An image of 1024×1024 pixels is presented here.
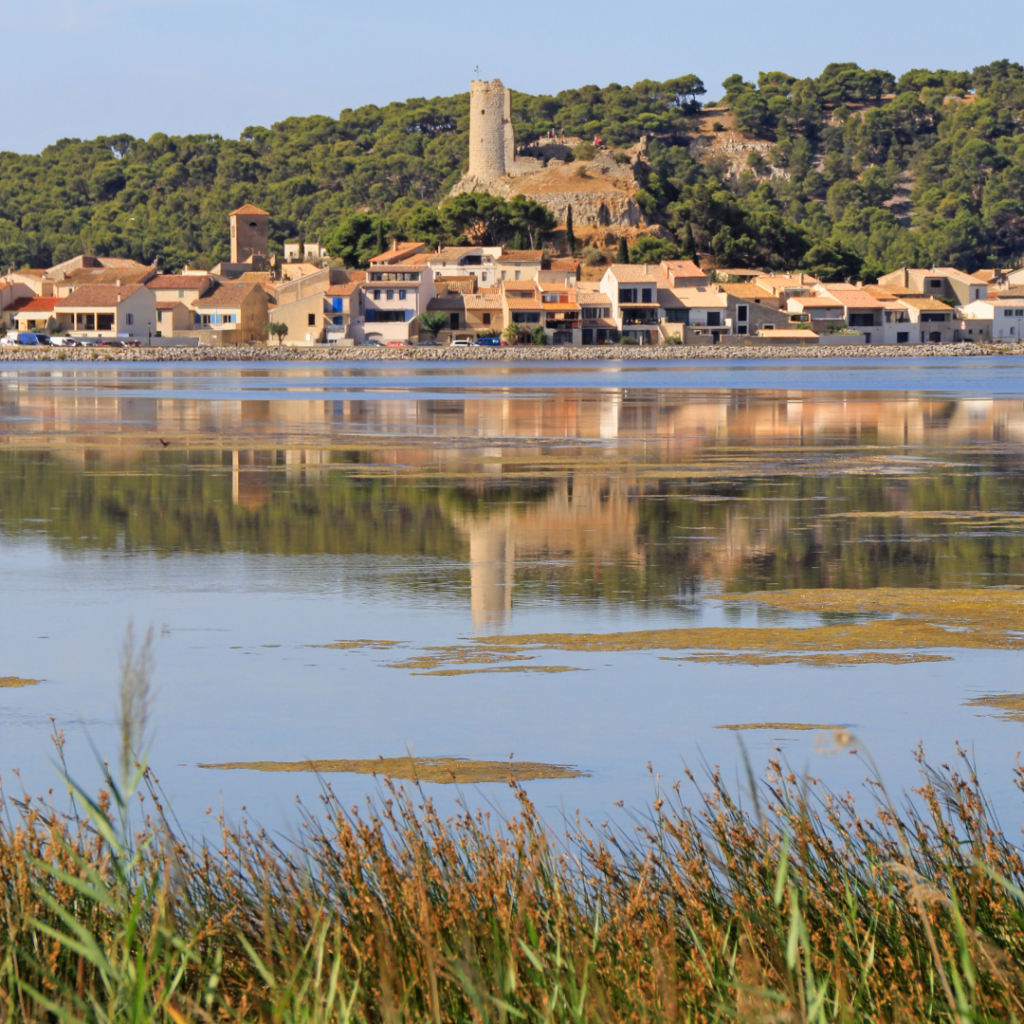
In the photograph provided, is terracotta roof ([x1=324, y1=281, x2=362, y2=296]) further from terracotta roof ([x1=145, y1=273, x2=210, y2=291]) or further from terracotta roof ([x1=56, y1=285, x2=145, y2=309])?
terracotta roof ([x1=56, y1=285, x2=145, y2=309])

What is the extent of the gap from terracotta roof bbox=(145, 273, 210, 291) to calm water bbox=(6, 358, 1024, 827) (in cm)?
8733

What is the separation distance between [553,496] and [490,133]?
4889 inches

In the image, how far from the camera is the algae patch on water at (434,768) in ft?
21.4

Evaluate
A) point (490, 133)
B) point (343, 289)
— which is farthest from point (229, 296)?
point (490, 133)

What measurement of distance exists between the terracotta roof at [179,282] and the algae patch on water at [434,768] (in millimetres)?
108426

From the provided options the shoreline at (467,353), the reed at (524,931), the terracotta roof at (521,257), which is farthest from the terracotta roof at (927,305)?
the reed at (524,931)

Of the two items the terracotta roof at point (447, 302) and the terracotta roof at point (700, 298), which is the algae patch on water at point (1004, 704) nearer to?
the terracotta roof at point (447, 302)

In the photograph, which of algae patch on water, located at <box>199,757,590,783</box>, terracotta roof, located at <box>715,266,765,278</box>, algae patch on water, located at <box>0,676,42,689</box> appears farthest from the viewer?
terracotta roof, located at <box>715,266,765,278</box>

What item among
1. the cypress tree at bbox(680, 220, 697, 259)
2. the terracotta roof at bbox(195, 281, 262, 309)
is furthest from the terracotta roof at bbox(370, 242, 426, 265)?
the cypress tree at bbox(680, 220, 697, 259)

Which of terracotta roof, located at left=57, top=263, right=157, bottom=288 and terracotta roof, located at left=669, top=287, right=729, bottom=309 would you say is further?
terracotta roof, located at left=57, top=263, right=157, bottom=288

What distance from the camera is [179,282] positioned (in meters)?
112

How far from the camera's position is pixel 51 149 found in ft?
637

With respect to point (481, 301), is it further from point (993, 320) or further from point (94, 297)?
point (993, 320)

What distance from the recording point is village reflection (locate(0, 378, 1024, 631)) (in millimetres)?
12117
